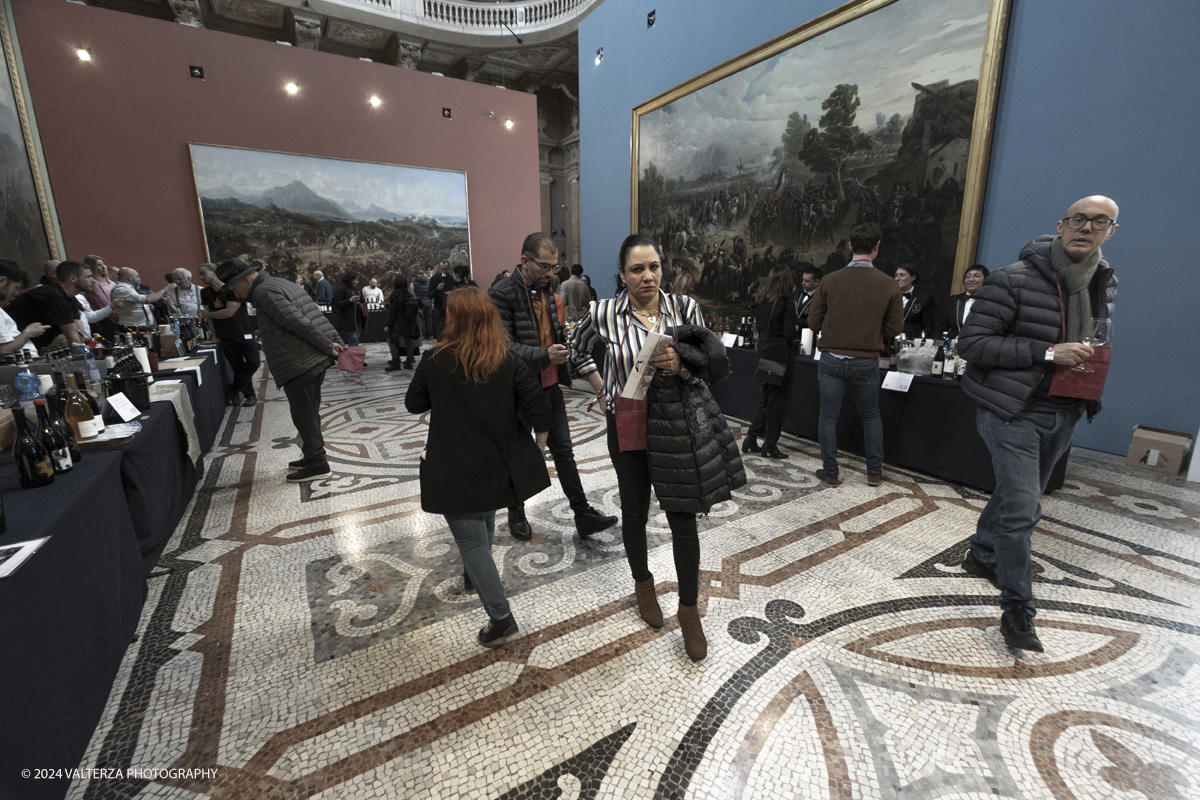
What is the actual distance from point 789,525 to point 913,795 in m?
1.66

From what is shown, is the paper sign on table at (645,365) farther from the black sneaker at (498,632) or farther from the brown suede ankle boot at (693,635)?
the black sneaker at (498,632)

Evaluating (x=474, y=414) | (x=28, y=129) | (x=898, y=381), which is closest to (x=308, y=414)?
(x=474, y=414)

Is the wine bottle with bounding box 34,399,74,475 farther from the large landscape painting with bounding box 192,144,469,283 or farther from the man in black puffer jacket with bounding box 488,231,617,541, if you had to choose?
the large landscape painting with bounding box 192,144,469,283

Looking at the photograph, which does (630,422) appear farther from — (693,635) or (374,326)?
(374,326)

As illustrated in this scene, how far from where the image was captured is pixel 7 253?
22.8ft

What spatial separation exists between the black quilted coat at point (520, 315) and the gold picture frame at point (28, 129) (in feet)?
32.3

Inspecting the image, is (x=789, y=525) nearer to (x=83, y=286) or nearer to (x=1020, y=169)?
(x=1020, y=169)

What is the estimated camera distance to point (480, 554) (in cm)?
192

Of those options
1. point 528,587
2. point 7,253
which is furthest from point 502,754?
point 7,253

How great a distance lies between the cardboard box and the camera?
372cm

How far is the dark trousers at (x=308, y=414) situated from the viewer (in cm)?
366

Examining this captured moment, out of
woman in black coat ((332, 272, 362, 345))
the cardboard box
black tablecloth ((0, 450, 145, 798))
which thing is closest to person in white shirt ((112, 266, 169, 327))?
woman in black coat ((332, 272, 362, 345))

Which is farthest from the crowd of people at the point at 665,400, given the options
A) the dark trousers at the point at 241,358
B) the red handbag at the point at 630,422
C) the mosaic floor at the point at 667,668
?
the dark trousers at the point at 241,358

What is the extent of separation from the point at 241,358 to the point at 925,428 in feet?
23.2
